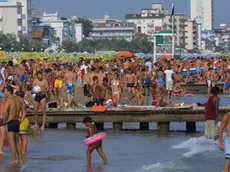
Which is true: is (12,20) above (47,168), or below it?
above

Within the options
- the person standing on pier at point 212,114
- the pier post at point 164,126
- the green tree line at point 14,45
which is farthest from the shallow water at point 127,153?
the green tree line at point 14,45

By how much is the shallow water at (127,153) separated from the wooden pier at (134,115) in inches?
11.3

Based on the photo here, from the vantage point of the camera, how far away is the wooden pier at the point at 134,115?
64.7 ft

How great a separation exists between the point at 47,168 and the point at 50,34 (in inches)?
6353

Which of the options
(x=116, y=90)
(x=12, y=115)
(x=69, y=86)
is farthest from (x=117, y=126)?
(x=12, y=115)

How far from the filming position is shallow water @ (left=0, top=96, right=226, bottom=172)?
566 inches

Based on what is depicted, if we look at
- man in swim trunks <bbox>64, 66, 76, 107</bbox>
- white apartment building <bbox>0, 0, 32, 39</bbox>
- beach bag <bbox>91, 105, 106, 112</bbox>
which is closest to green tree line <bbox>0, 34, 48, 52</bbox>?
white apartment building <bbox>0, 0, 32, 39</bbox>

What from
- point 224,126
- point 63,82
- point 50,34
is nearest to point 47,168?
point 224,126

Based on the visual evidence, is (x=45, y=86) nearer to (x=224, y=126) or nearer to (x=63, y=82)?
(x=63, y=82)

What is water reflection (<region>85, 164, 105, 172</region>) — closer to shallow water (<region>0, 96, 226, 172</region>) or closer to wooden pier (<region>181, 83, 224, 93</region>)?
shallow water (<region>0, 96, 226, 172</region>)

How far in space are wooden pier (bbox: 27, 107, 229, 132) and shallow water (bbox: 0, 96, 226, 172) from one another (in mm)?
287

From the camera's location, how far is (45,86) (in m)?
19.4

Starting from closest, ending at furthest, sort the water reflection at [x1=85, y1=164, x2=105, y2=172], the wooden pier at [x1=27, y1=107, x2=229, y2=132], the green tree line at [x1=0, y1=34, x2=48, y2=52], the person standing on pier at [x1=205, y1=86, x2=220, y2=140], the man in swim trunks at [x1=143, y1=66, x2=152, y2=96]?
the water reflection at [x1=85, y1=164, x2=105, y2=172] → the person standing on pier at [x1=205, y1=86, x2=220, y2=140] → the wooden pier at [x1=27, y1=107, x2=229, y2=132] → the man in swim trunks at [x1=143, y1=66, x2=152, y2=96] → the green tree line at [x1=0, y1=34, x2=48, y2=52]

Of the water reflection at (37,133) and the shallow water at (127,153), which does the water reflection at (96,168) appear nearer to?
the shallow water at (127,153)
